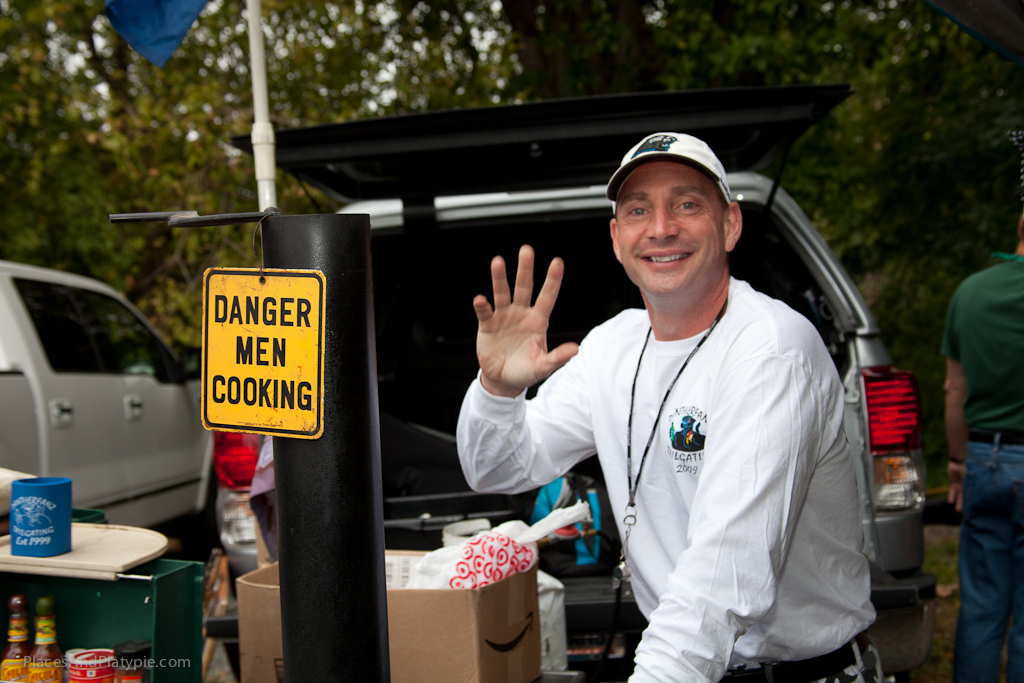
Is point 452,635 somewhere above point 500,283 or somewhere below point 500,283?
below

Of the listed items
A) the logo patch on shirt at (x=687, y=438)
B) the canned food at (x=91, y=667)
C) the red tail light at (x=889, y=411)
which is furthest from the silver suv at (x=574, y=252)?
the canned food at (x=91, y=667)

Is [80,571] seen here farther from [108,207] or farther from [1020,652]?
[108,207]

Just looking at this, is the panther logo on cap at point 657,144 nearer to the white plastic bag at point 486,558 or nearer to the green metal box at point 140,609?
the white plastic bag at point 486,558

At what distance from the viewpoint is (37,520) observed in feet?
6.28


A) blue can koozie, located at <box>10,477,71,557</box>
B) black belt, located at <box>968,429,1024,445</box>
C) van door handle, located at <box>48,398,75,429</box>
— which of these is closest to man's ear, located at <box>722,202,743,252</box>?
blue can koozie, located at <box>10,477,71,557</box>

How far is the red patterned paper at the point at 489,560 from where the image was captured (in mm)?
2027

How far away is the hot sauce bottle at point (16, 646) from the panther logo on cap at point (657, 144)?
1725 millimetres

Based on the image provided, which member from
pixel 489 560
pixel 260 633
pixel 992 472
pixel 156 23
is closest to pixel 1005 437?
pixel 992 472

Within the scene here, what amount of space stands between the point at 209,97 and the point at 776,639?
6857 millimetres

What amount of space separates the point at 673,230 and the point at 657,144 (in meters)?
0.21

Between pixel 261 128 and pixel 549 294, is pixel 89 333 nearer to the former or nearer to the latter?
pixel 261 128

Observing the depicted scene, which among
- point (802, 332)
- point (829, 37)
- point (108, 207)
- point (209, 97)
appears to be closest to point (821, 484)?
point (802, 332)

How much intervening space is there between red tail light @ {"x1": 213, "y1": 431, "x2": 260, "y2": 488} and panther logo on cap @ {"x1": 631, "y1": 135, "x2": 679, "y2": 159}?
5.68 ft

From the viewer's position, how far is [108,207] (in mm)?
10500
